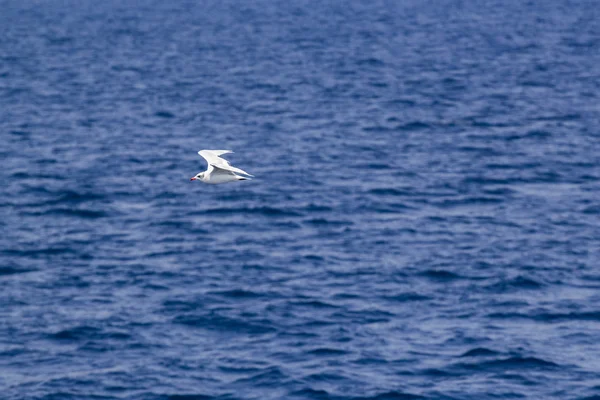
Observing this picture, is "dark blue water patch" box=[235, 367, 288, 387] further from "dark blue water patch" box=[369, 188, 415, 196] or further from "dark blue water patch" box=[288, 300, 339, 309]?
"dark blue water patch" box=[369, 188, 415, 196]

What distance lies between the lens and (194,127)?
74.4 m

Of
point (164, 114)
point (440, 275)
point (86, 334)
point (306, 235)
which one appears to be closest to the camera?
point (86, 334)

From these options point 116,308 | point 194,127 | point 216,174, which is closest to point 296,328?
Answer: point 116,308

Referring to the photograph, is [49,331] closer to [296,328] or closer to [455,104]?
[296,328]

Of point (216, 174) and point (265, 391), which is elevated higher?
point (216, 174)

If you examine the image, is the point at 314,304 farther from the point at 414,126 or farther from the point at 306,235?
the point at 414,126

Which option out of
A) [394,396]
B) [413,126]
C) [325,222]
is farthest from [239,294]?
[413,126]

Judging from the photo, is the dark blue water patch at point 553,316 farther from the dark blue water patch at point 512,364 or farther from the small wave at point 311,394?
the small wave at point 311,394

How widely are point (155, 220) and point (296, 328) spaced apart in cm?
1542

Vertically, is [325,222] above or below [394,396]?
above

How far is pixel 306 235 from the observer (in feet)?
163

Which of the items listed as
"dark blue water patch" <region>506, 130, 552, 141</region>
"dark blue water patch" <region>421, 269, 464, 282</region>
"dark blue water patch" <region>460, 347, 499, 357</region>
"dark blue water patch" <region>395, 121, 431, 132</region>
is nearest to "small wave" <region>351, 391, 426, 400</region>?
"dark blue water patch" <region>460, 347, 499, 357</region>

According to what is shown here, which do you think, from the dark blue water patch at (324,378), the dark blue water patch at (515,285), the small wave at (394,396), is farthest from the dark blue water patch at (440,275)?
the small wave at (394,396)

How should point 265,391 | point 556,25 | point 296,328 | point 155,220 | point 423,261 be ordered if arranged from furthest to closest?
point 556,25
point 155,220
point 423,261
point 296,328
point 265,391
